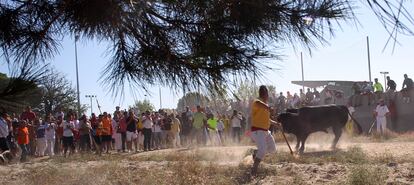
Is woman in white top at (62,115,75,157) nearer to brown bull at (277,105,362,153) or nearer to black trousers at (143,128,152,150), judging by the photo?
black trousers at (143,128,152,150)

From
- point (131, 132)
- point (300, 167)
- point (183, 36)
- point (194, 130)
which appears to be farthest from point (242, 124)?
point (183, 36)

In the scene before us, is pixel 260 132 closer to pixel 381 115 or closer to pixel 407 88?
pixel 381 115

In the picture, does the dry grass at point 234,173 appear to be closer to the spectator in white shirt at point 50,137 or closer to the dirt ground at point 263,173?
the dirt ground at point 263,173

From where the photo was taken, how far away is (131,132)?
20281mm

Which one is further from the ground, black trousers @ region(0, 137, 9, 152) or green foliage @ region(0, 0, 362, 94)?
green foliage @ region(0, 0, 362, 94)

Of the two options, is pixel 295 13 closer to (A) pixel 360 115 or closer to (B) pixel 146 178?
(B) pixel 146 178

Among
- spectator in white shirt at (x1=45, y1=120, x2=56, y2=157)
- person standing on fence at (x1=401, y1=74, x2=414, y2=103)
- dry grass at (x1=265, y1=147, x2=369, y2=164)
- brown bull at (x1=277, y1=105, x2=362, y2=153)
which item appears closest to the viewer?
dry grass at (x1=265, y1=147, x2=369, y2=164)

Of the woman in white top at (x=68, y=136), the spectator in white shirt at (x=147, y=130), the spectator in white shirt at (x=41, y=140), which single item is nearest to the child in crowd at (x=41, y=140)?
the spectator in white shirt at (x=41, y=140)

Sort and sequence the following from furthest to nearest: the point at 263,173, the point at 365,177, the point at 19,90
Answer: the point at 263,173, the point at 365,177, the point at 19,90

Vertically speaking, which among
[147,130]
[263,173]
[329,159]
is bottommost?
[263,173]

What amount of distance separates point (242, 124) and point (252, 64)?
63.8ft

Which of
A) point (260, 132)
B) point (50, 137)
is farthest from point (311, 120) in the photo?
point (50, 137)

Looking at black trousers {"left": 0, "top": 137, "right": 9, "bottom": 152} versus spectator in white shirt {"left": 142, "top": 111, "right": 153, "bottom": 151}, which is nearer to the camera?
black trousers {"left": 0, "top": 137, "right": 9, "bottom": 152}

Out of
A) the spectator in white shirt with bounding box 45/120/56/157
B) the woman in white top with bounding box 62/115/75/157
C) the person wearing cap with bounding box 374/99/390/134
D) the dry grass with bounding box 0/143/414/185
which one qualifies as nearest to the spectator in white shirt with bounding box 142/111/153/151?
the woman in white top with bounding box 62/115/75/157
